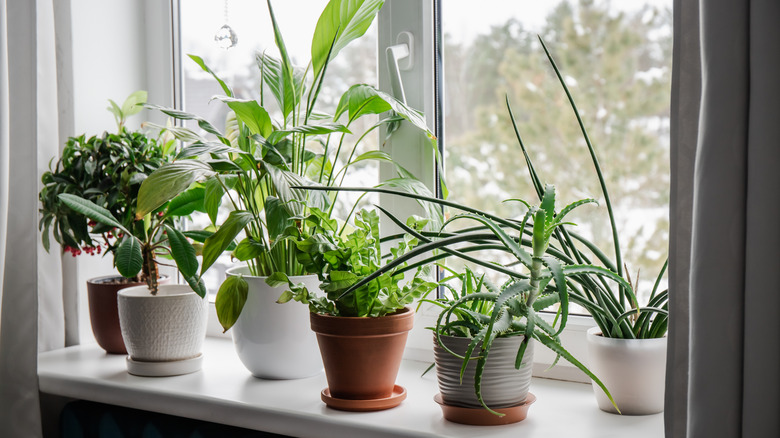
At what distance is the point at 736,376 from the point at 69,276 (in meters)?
1.36

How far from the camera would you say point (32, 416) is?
1.33 metres

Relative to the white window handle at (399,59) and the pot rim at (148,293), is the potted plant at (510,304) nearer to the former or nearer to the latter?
the white window handle at (399,59)

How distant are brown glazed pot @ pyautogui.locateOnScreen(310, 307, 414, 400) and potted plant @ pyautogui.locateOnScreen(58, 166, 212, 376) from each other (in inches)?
12.2

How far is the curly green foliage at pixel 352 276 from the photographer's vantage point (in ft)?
3.29

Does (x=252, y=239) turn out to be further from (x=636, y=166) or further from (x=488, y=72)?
(x=636, y=166)

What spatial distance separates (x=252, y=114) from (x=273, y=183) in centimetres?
14

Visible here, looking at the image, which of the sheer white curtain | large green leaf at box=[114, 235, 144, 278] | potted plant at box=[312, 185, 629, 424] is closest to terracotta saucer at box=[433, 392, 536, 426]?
potted plant at box=[312, 185, 629, 424]

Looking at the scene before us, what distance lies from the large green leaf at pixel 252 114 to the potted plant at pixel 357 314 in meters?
0.18

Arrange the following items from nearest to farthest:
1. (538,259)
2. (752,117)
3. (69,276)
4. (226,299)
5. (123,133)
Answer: (752,117), (538,259), (226,299), (123,133), (69,276)

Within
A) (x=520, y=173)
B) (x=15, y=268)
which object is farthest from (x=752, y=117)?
(x=15, y=268)

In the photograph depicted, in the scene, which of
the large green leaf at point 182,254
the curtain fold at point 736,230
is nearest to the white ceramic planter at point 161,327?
the large green leaf at point 182,254

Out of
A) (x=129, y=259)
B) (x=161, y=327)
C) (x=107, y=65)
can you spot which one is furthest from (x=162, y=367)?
(x=107, y=65)

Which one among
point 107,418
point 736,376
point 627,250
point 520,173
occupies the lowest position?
point 107,418

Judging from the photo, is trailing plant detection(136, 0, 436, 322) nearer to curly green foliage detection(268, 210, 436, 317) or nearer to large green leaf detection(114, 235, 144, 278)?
curly green foliage detection(268, 210, 436, 317)
